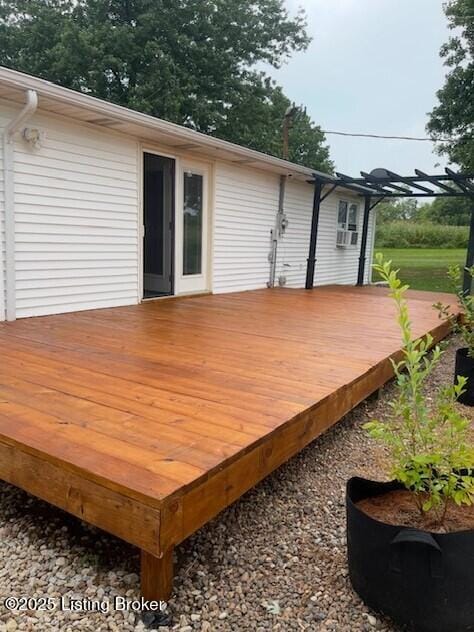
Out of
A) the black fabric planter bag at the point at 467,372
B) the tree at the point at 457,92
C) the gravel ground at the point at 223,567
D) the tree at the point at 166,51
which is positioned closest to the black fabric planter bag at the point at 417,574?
the gravel ground at the point at 223,567

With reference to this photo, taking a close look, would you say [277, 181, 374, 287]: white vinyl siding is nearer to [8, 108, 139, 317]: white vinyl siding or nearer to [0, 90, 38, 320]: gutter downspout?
[8, 108, 139, 317]: white vinyl siding

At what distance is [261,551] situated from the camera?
6.39ft

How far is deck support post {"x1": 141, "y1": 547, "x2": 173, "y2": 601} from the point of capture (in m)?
1.58

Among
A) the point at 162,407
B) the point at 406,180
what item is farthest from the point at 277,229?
the point at 162,407

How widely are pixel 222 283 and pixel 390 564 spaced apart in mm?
6040

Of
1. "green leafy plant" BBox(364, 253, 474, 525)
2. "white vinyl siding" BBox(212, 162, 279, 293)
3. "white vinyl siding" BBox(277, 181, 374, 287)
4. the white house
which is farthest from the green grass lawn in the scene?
"green leafy plant" BBox(364, 253, 474, 525)

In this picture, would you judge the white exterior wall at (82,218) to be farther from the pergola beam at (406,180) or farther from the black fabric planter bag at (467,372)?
the black fabric planter bag at (467,372)

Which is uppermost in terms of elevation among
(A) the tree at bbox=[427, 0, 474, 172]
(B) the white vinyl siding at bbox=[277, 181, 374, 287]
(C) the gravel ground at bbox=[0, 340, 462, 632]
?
(A) the tree at bbox=[427, 0, 474, 172]

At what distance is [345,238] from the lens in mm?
10805

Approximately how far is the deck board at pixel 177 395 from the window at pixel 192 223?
1.87 meters

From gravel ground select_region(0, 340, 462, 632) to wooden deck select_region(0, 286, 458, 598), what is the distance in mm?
184

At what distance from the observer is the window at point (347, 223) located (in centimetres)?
1071

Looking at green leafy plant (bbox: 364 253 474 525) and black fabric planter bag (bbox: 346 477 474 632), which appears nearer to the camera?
black fabric planter bag (bbox: 346 477 474 632)

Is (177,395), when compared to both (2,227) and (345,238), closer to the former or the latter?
(2,227)
